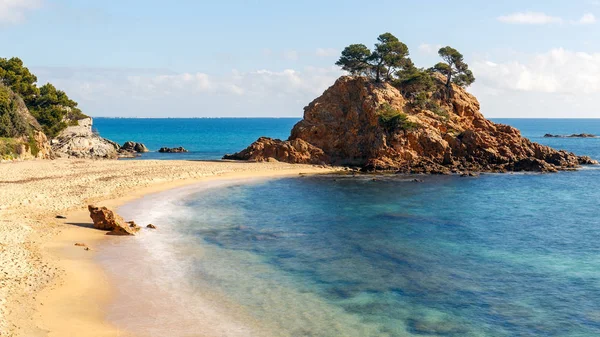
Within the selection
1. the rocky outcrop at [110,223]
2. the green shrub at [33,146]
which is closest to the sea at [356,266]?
the rocky outcrop at [110,223]

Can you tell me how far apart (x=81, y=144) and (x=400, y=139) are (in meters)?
52.5

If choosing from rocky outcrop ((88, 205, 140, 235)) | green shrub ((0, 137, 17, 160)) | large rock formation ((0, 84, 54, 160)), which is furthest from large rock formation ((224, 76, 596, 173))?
rocky outcrop ((88, 205, 140, 235))

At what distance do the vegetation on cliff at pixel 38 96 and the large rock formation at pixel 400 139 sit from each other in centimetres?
2793

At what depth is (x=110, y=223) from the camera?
28.5 metres

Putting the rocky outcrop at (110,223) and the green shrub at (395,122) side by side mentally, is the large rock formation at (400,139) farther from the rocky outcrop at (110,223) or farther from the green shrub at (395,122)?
the rocky outcrop at (110,223)

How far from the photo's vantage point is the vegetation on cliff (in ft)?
241

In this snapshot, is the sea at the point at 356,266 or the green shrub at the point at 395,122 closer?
the sea at the point at 356,266

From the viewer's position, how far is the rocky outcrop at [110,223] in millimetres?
28297

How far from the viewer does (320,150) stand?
70750 millimetres

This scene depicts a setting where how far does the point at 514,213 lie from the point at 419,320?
983 inches

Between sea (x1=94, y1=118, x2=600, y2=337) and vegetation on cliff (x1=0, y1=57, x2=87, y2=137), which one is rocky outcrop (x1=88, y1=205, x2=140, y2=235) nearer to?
sea (x1=94, y1=118, x2=600, y2=337)

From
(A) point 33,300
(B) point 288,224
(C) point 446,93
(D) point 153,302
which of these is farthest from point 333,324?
(C) point 446,93

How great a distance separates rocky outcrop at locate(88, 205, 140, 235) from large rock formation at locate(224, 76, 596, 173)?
40976 millimetres

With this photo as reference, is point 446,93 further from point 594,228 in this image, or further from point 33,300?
point 33,300
